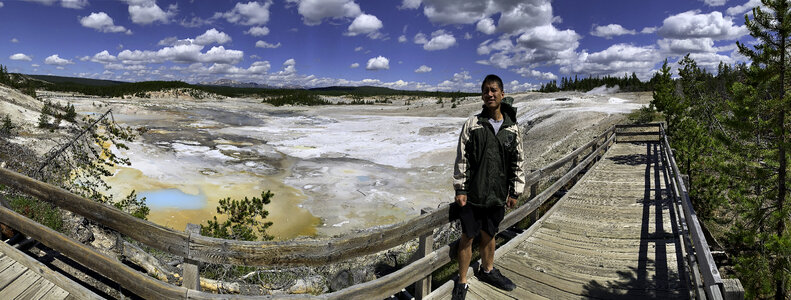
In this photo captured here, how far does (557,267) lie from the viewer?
507 centimetres

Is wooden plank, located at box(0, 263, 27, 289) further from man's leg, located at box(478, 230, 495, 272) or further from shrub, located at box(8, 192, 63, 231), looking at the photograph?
man's leg, located at box(478, 230, 495, 272)

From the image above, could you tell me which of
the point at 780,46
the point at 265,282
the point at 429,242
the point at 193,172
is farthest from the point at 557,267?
the point at 193,172

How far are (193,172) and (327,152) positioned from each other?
24.3 feet

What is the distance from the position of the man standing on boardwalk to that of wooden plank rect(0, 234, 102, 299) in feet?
12.3

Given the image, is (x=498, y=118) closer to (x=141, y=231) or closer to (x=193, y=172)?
(x=141, y=231)

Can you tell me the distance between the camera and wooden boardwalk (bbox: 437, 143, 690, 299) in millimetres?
4452

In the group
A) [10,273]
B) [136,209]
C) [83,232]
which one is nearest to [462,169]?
[10,273]

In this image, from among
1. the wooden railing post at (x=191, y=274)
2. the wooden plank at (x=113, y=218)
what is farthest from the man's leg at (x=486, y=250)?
the wooden plank at (x=113, y=218)

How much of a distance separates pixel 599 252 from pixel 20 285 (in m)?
7.08

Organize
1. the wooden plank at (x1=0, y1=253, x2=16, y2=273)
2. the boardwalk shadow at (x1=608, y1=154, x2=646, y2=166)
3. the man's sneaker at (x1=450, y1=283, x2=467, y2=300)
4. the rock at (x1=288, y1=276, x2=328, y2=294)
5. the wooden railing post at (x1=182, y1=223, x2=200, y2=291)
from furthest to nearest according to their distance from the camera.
A: the boardwalk shadow at (x1=608, y1=154, x2=646, y2=166), the rock at (x1=288, y1=276, x2=328, y2=294), the wooden plank at (x1=0, y1=253, x2=16, y2=273), the man's sneaker at (x1=450, y1=283, x2=467, y2=300), the wooden railing post at (x1=182, y1=223, x2=200, y2=291)

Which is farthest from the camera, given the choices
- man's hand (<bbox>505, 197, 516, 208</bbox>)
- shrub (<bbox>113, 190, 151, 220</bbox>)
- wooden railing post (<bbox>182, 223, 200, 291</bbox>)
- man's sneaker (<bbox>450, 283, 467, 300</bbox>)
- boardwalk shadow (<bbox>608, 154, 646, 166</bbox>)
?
boardwalk shadow (<bbox>608, 154, 646, 166</bbox>)

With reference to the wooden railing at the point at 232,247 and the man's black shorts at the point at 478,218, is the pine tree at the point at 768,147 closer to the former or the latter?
the wooden railing at the point at 232,247

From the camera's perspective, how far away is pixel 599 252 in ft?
18.4

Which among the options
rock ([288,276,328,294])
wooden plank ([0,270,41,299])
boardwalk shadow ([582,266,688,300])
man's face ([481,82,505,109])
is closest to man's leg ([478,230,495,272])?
boardwalk shadow ([582,266,688,300])
